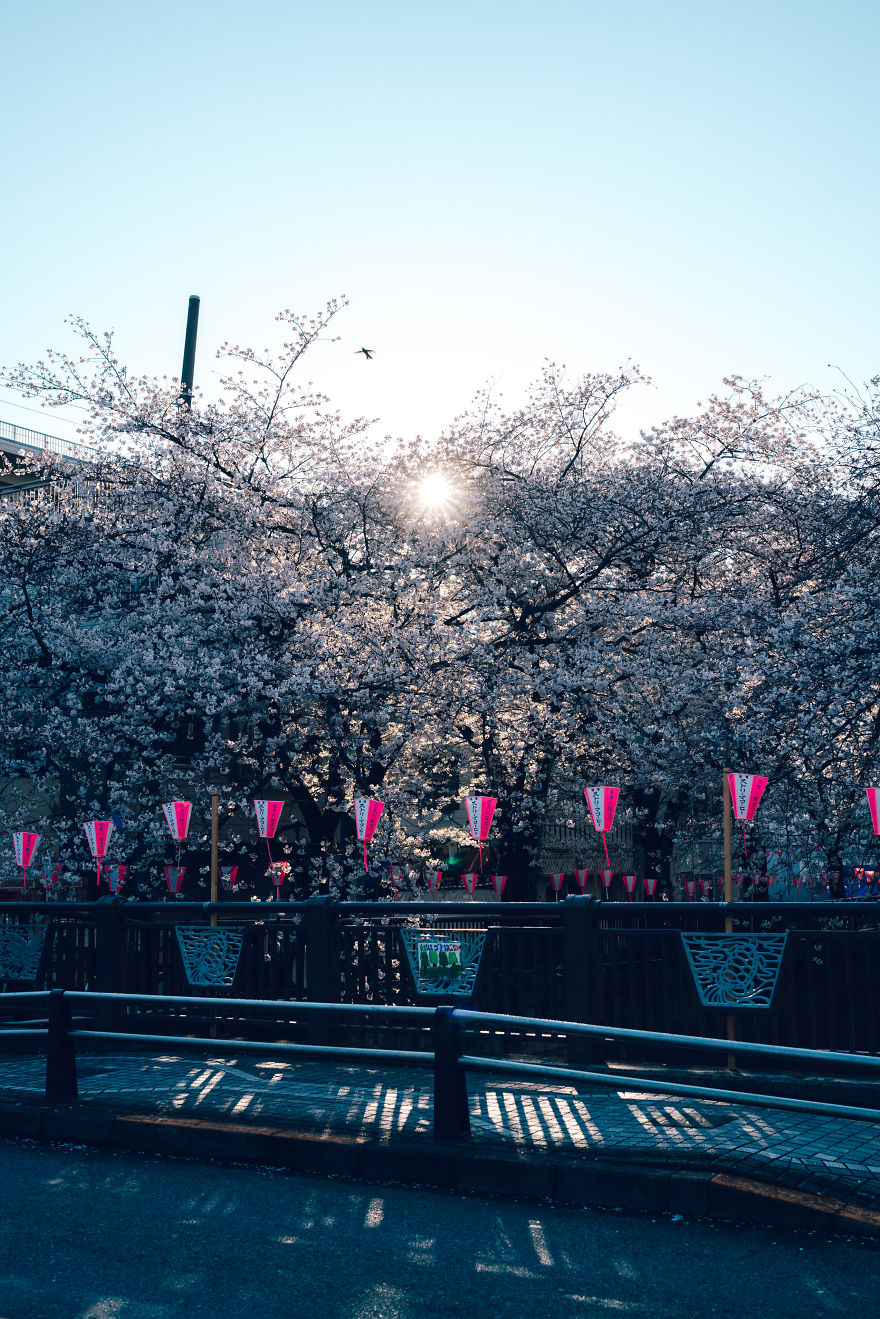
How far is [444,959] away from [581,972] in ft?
4.66

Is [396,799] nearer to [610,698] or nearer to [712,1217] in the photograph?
[610,698]

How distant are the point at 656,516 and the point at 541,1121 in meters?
17.2

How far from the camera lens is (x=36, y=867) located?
2334 cm

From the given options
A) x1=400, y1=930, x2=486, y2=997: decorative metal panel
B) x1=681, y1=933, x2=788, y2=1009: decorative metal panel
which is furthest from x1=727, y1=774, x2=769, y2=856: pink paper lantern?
x1=681, y1=933, x2=788, y2=1009: decorative metal panel

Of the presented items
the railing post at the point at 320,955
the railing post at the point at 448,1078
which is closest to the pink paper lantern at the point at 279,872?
the railing post at the point at 320,955

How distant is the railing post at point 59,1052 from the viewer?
866cm

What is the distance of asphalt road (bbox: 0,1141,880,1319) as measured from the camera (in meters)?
4.79

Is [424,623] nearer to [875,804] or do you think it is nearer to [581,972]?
[875,804]

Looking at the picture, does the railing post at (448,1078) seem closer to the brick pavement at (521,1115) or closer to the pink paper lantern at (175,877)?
the brick pavement at (521,1115)

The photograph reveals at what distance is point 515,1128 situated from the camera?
7734 mm

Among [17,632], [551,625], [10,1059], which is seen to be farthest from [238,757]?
[10,1059]

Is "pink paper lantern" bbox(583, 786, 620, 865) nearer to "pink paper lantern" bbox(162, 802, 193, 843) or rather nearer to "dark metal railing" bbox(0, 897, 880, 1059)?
"pink paper lantern" bbox(162, 802, 193, 843)

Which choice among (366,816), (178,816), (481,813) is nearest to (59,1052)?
(178,816)

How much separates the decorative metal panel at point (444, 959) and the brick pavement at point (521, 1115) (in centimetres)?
78
